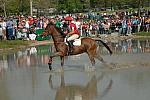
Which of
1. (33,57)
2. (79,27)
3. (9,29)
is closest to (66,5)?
(79,27)

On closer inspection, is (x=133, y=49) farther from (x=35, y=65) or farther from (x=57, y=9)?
(x=57, y=9)

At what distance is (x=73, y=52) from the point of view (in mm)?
18641

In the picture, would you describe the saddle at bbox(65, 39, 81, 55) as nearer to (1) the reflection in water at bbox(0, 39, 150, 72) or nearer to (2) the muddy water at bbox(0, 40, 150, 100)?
(2) the muddy water at bbox(0, 40, 150, 100)

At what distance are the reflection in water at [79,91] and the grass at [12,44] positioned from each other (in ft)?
46.5

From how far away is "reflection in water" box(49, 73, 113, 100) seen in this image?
13211 mm

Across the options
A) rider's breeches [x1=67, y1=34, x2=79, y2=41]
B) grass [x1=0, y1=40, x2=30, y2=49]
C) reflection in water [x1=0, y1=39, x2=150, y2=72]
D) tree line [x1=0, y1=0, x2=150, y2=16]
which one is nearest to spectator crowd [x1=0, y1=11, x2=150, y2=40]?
grass [x1=0, y1=40, x2=30, y2=49]

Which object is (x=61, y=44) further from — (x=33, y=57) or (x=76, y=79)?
(x=33, y=57)

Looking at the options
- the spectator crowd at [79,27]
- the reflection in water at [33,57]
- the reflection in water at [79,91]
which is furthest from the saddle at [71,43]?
the spectator crowd at [79,27]

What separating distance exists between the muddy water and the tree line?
39.0 m

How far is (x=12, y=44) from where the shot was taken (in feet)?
101

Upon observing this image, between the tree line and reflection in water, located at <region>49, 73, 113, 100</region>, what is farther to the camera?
the tree line

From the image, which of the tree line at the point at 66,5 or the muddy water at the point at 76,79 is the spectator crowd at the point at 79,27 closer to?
the muddy water at the point at 76,79

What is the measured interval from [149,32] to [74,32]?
68.1 feet

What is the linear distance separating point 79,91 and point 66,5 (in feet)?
187
